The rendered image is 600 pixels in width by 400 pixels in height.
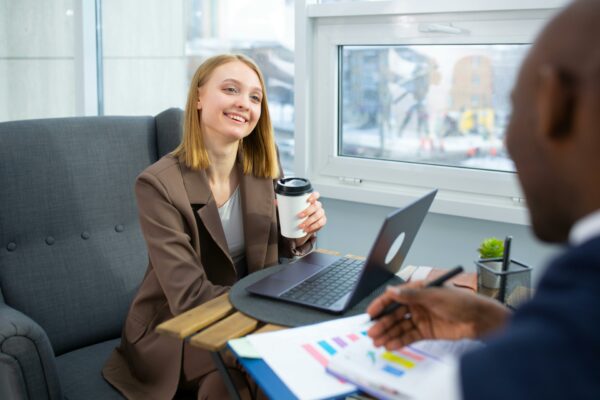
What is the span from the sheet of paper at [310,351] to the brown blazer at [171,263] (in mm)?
420

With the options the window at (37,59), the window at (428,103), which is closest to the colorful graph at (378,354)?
the window at (428,103)

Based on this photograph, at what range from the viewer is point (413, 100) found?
2338mm

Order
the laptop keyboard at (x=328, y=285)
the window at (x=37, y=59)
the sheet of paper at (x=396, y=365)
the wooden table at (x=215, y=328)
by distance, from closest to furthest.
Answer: the sheet of paper at (x=396, y=365)
the wooden table at (x=215, y=328)
the laptop keyboard at (x=328, y=285)
the window at (x=37, y=59)

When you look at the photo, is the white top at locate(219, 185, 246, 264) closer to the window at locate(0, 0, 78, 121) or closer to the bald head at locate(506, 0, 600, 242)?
the bald head at locate(506, 0, 600, 242)

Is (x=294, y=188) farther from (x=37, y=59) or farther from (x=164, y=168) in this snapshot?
(x=37, y=59)

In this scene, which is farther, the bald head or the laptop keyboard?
the laptop keyboard

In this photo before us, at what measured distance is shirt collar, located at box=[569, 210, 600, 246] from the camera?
1.91ft

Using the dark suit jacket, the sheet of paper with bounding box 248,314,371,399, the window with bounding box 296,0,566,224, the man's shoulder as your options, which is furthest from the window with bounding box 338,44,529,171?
the dark suit jacket

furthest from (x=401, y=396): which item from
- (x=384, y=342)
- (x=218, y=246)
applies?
(x=218, y=246)

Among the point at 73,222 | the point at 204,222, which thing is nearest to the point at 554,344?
the point at 204,222

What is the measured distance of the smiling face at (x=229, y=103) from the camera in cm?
184

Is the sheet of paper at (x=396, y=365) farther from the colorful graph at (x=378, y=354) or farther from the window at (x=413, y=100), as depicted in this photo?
the window at (x=413, y=100)

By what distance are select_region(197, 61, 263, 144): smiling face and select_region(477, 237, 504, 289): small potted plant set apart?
71cm

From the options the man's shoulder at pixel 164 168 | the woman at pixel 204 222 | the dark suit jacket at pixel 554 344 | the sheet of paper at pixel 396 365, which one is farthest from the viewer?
the man's shoulder at pixel 164 168
